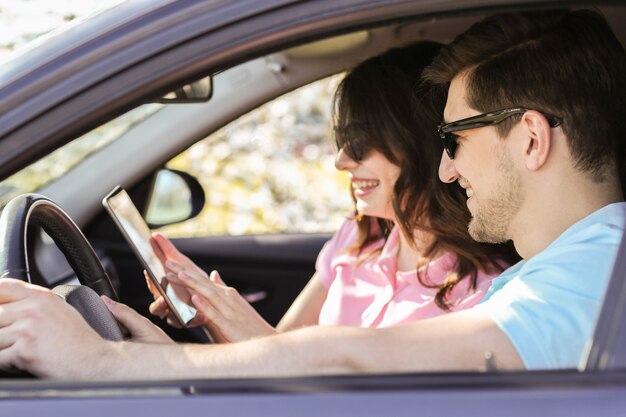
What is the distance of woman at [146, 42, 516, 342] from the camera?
245cm

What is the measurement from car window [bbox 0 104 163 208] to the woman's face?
0.62 m

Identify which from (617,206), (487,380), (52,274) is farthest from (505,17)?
(52,274)

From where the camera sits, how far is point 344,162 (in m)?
2.68

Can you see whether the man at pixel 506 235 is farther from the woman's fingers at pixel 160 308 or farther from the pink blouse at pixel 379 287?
the woman's fingers at pixel 160 308

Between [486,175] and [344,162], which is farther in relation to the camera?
[344,162]

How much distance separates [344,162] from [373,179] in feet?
0.32

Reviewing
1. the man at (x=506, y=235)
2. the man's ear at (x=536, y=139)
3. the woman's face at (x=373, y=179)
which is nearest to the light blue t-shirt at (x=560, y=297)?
the man at (x=506, y=235)

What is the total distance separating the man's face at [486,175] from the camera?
1896 mm

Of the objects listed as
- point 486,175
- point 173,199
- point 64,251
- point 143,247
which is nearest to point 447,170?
point 486,175

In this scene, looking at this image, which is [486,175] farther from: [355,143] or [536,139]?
[355,143]

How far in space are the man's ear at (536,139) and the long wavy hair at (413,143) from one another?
58cm

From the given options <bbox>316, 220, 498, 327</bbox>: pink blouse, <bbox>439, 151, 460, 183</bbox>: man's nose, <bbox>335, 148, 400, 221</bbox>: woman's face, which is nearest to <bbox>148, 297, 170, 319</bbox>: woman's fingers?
<bbox>316, 220, 498, 327</bbox>: pink blouse

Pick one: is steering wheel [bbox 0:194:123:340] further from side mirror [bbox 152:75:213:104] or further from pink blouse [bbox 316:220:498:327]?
pink blouse [bbox 316:220:498:327]

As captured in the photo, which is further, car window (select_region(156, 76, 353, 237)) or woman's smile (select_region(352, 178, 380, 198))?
car window (select_region(156, 76, 353, 237))
